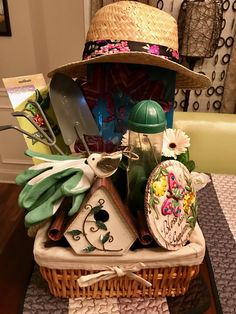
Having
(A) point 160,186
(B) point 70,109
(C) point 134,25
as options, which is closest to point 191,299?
(A) point 160,186

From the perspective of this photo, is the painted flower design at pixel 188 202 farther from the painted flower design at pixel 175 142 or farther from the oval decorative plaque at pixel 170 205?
the painted flower design at pixel 175 142

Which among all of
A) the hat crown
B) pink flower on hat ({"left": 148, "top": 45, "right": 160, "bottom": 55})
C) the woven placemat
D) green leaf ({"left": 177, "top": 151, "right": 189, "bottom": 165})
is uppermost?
the hat crown

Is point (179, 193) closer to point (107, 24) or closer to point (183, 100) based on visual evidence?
point (107, 24)

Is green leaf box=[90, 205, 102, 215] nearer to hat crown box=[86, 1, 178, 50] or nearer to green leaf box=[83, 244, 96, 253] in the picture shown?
green leaf box=[83, 244, 96, 253]

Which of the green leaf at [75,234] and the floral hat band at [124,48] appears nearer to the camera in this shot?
the green leaf at [75,234]

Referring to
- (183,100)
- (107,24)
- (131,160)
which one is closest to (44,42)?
(183,100)

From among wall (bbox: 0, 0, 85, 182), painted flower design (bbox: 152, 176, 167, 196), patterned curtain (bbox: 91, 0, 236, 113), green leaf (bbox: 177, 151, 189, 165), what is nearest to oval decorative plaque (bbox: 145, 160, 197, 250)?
painted flower design (bbox: 152, 176, 167, 196)

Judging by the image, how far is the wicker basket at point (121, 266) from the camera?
475mm

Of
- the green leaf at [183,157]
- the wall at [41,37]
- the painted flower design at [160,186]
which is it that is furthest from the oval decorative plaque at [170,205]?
the wall at [41,37]

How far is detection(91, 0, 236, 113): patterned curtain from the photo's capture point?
130 centimetres

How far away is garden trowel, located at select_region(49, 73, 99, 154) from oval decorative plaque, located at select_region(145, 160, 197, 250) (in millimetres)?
233

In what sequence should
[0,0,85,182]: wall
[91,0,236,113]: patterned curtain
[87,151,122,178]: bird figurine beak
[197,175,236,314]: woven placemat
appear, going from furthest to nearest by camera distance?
[0,0,85,182]: wall < [91,0,236,113]: patterned curtain < [197,175,236,314]: woven placemat < [87,151,122,178]: bird figurine beak

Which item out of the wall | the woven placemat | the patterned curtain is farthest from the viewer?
the wall

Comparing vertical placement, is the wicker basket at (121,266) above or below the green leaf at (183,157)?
below
